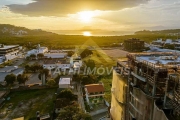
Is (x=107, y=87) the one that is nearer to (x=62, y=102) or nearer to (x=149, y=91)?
(x=62, y=102)

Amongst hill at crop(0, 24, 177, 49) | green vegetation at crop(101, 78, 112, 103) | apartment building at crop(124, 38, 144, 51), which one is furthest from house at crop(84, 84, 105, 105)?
hill at crop(0, 24, 177, 49)

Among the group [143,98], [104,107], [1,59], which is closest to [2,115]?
[104,107]

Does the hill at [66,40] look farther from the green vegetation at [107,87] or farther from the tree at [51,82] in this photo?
the tree at [51,82]

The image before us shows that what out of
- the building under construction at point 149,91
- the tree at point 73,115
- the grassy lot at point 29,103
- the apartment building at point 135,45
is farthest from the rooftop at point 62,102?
the apartment building at point 135,45

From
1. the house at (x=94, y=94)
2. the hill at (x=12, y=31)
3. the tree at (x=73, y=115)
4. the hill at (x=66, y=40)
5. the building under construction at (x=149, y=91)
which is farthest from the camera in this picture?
the hill at (x=12, y=31)

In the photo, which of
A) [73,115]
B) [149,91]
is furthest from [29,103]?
[149,91]
